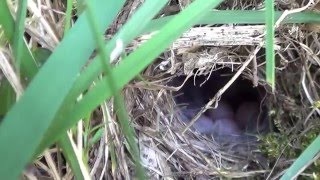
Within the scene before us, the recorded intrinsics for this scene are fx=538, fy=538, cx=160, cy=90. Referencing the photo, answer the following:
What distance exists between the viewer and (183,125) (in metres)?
1.17

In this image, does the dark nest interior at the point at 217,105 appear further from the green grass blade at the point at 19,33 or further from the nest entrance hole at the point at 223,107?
the green grass blade at the point at 19,33

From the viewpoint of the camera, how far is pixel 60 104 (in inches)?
23.5

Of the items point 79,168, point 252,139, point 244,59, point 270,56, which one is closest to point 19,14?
point 79,168

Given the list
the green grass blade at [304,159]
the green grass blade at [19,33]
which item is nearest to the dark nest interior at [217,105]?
the green grass blade at [304,159]

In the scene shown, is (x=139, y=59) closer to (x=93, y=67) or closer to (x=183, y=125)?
(x=93, y=67)

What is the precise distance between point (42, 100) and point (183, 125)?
2.01 ft

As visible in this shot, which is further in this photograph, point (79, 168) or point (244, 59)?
point (244, 59)

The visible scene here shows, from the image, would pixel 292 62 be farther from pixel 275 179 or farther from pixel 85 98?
pixel 85 98

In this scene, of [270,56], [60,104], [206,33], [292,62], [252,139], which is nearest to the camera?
[60,104]

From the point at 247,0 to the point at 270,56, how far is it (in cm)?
32

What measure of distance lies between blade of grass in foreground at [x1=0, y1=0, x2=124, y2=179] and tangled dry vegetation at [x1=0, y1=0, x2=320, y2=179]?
160 mm

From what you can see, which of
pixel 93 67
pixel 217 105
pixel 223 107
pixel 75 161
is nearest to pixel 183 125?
pixel 217 105

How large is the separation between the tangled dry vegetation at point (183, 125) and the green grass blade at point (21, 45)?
0.09 m

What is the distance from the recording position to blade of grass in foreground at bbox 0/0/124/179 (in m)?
0.55
